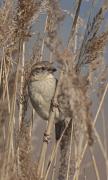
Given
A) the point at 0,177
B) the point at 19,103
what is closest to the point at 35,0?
the point at 0,177

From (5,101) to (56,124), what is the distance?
4.21ft

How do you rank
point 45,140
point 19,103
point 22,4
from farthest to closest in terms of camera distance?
point 19,103 < point 45,140 < point 22,4

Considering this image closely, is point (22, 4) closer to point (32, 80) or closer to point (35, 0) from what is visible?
point (35, 0)

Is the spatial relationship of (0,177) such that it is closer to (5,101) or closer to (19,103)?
(5,101)

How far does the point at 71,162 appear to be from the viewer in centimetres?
181

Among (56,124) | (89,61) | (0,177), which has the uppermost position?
(89,61)

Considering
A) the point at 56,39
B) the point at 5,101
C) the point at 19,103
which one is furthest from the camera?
the point at 19,103

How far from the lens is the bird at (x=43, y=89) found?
3.04 m

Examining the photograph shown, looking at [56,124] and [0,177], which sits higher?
[0,177]

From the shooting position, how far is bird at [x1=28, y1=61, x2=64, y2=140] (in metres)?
3.04

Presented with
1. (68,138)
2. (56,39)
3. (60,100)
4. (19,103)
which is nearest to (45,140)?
(60,100)

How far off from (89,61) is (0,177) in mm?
473

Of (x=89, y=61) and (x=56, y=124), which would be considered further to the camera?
(x=56, y=124)

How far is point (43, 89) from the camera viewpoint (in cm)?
309
